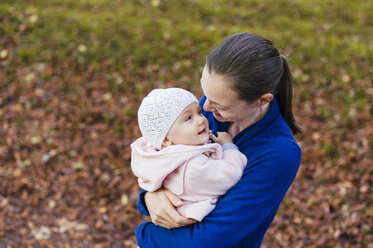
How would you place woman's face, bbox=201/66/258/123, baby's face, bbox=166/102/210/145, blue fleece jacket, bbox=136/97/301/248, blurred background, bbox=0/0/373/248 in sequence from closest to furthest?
1. blue fleece jacket, bbox=136/97/301/248
2. woman's face, bbox=201/66/258/123
3. baby's face, bbox=166/102/210/145
4. blurred background, bbox=0/0/373/248

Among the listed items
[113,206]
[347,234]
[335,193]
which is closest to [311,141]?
[335,193]

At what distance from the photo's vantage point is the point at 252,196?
1958 mm

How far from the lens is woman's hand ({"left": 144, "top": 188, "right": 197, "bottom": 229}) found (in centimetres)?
207

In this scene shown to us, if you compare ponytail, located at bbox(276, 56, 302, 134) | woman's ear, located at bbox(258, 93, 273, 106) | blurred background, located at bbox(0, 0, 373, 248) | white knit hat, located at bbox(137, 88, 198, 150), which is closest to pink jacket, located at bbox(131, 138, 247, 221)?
white knit hat, located at bbox(137, 88, 198, 150)

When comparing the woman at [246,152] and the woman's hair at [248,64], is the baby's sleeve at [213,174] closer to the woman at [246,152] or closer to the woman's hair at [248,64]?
the woman at [246,152]

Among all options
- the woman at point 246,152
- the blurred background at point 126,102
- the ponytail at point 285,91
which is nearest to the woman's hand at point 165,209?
the woman at point 246,152

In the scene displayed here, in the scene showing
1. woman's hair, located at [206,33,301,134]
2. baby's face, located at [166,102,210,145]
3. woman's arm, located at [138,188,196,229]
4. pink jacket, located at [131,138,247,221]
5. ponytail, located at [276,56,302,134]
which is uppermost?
woman's hair, located at [206,33,301,134]

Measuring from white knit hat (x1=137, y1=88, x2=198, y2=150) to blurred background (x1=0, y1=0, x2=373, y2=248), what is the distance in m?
2.83

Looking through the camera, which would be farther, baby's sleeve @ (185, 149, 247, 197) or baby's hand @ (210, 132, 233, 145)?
baby's hand @ (210, 132, 233, 145)

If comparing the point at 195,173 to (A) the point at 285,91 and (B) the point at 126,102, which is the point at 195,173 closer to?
(A) the point at 285,91

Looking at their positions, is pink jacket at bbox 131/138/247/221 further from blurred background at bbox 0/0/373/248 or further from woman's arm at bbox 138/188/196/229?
blurred background at bbox 0/0/373/248

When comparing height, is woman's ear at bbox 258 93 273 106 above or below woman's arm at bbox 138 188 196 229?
above

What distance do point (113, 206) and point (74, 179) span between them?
76 cm

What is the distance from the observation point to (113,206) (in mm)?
5055
